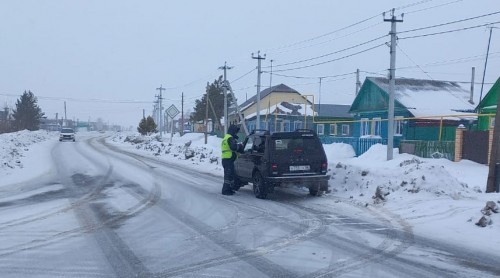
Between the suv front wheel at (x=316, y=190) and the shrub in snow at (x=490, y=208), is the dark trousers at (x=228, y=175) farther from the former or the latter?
the shrub in snow at (x=490, y=208)

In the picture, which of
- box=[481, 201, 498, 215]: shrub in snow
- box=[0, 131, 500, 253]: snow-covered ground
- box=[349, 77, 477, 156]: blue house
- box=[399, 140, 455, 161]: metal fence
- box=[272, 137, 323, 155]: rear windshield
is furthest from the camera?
box=[349, 77, 477, 156]: blue house

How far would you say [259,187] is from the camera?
14242 mm

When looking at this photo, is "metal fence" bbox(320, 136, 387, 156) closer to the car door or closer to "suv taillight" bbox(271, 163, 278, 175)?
the car door

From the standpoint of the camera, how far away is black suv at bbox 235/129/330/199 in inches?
553

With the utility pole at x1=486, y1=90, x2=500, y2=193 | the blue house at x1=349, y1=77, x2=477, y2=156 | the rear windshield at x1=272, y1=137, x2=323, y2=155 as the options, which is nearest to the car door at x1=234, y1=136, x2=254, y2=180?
the rear windshield at x1=272, y1=137, x2=323, y2=155

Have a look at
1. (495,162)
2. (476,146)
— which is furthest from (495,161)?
(476,146)

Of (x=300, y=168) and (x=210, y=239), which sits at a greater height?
(x=300, y=168)

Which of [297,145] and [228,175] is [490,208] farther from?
[228,175]

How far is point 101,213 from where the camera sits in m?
11.3

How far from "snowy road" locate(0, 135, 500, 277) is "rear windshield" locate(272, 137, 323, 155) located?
1.28 meters

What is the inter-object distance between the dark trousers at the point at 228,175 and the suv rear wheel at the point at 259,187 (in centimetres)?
83

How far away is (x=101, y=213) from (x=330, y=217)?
4756 millimetres

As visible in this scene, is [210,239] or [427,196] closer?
[210,239]

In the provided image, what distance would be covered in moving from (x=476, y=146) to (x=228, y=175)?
39.5 ft
